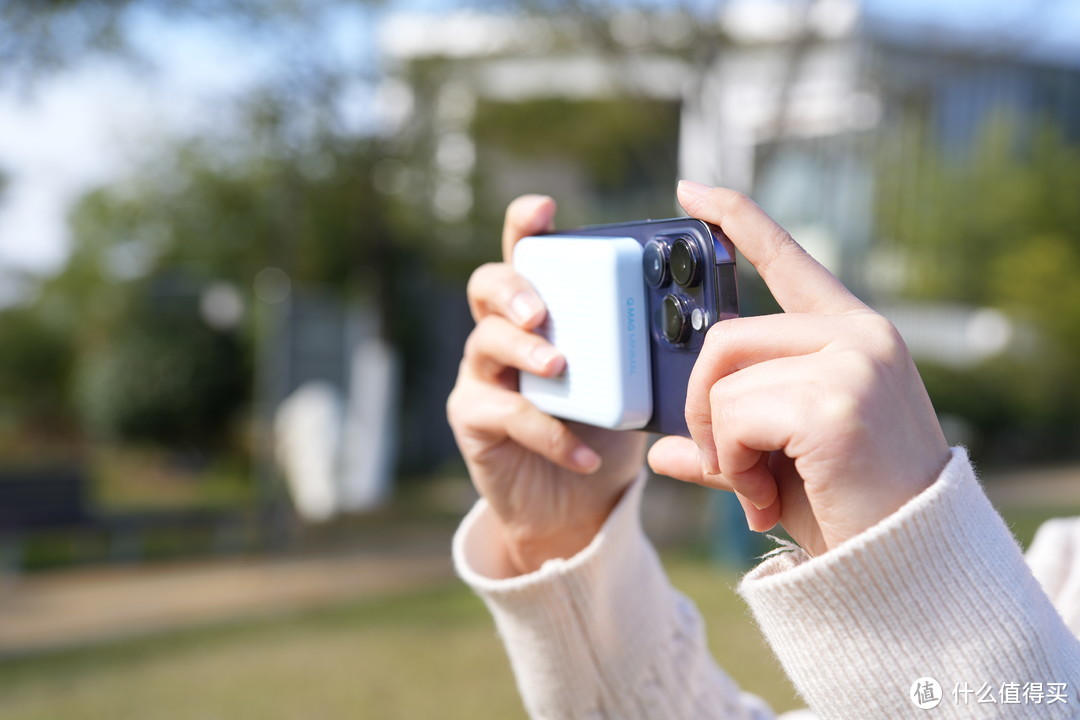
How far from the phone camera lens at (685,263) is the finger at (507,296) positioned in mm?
253

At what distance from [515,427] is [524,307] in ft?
0.54

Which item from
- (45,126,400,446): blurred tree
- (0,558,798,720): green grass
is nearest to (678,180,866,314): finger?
(0,558,798,720): green grass

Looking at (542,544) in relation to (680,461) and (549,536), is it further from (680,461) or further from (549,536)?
(680,461)

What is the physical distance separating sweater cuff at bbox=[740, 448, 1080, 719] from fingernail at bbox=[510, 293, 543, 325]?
513 millimetres

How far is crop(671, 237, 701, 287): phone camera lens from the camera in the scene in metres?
1.01

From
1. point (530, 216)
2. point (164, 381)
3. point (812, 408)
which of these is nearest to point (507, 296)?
point (530, 216)

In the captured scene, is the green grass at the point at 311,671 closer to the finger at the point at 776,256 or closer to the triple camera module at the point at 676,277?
the triple camera module at the point at 676,277

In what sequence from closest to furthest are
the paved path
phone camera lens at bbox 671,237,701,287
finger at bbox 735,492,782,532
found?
finger at bbox 735,492,782,532, phone camera lens at bbox 671,237,701,287, the paved path

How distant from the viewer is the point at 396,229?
32.9 ft

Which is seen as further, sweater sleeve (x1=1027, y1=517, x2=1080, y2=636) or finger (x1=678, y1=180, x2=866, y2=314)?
sweater sleeve (x1=1027, y1=517, x2=1080, y2=636)

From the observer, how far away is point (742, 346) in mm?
844

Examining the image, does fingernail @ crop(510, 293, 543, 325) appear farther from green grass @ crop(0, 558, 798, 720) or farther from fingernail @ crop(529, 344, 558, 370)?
green grass @ crop(0, 558, 798, 720)

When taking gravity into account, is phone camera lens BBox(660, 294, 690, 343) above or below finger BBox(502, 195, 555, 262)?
below

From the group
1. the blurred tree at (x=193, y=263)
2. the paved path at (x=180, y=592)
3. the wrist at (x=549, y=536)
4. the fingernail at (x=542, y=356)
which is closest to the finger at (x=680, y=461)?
the fingernail at (x=542, y=356)
